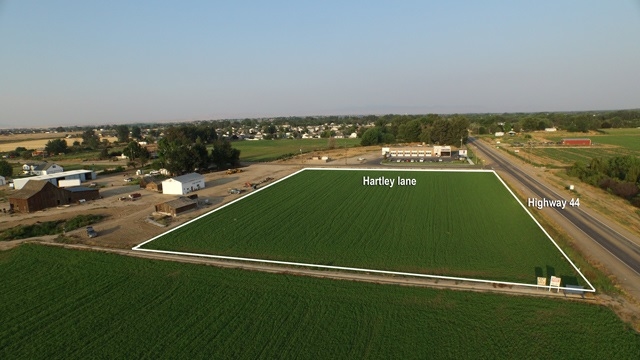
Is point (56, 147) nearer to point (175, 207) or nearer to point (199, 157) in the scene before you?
point (199, 157)

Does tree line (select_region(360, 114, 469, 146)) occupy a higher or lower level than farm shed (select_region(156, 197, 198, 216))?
higher

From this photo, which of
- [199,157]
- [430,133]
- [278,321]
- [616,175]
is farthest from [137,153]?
[616,175]

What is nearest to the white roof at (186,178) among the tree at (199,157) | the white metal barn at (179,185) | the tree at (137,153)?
the white metal barn at (179,185)

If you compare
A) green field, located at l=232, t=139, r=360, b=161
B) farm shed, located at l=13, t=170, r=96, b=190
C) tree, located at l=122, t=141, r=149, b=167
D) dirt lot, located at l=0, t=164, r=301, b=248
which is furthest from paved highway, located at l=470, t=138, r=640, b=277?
tree, located at l=122, t=141, r=149, b=167

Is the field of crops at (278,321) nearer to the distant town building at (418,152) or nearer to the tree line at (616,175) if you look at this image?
the tree line at (616,175)

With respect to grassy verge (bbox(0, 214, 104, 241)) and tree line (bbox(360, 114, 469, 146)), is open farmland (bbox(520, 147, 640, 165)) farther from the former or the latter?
grassy verge (bbox(0, 214, 104, 241))

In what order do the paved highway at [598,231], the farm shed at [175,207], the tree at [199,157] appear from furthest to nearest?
the tree at [199,157] → the farm shed at [175,207] → the paved highway at [598,231]
